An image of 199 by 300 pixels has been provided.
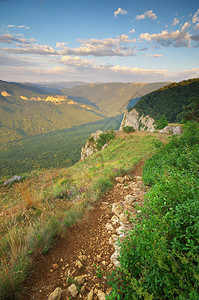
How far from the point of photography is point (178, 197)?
6.40 feet

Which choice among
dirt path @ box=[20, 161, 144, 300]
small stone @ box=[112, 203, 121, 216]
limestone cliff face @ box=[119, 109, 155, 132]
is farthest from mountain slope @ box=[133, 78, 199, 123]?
dirt path @ box=[20, 161, 144, 300]

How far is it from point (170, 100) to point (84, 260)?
171 ft

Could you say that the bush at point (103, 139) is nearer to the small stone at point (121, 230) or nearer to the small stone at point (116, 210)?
the small stone at point (116, 210)

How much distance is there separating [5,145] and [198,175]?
478 feet

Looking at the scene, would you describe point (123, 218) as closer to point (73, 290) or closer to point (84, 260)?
point (84, 260)

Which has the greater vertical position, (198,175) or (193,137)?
(193,137)

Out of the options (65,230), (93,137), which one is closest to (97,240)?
(65,230)

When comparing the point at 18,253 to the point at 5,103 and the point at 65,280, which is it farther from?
the point at 5,103

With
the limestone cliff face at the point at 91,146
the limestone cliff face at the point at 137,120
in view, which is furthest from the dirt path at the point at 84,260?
the limestone cliff face at the point at 137,120

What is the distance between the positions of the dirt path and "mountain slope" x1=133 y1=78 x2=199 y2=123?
39.9 meters

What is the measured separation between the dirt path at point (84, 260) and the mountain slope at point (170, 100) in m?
39.9

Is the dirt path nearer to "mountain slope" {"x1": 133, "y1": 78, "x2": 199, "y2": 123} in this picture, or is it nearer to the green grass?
the green grass

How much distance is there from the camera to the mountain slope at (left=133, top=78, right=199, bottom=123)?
40.2 meters

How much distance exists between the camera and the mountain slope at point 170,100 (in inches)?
1581
